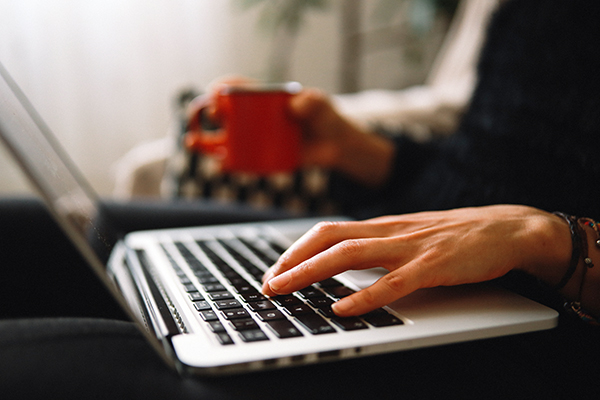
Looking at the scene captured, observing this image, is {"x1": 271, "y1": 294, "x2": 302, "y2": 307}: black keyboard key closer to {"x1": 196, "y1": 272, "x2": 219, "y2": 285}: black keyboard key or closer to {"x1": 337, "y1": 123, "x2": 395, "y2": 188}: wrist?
{"x1": 196, "y1": 272, "x2": 219, "y2": 285}: black keyboard key

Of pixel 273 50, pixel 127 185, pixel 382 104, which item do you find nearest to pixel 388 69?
pixel 273 50

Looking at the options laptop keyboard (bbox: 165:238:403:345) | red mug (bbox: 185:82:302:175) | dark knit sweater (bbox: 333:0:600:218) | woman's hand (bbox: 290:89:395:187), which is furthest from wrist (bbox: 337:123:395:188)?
laptop keyboard (bbox: 165:238:403:345)

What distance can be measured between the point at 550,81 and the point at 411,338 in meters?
0.50

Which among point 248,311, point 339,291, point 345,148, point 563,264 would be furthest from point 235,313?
point 345,148

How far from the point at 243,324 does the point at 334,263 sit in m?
0.10

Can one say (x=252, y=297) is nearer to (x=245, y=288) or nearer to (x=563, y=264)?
(x=245, y=288)

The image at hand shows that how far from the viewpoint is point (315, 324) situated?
1.15 feet

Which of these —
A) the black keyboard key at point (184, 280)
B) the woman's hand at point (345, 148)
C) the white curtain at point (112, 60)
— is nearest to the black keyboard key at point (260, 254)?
the black keyboard key at point (184, 280)

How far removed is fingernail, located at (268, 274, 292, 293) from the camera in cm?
40

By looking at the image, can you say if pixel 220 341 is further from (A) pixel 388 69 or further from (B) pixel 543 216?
(A) pixel 388 69

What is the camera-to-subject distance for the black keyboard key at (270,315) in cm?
36

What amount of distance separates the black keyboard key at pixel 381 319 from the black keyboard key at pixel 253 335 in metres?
0.09

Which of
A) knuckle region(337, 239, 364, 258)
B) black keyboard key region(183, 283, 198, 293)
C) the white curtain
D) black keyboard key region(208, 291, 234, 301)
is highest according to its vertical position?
the white curtain

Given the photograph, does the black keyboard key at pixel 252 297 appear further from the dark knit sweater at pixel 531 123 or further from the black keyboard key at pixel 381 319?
the dark knit sweater at pixel 531 123
